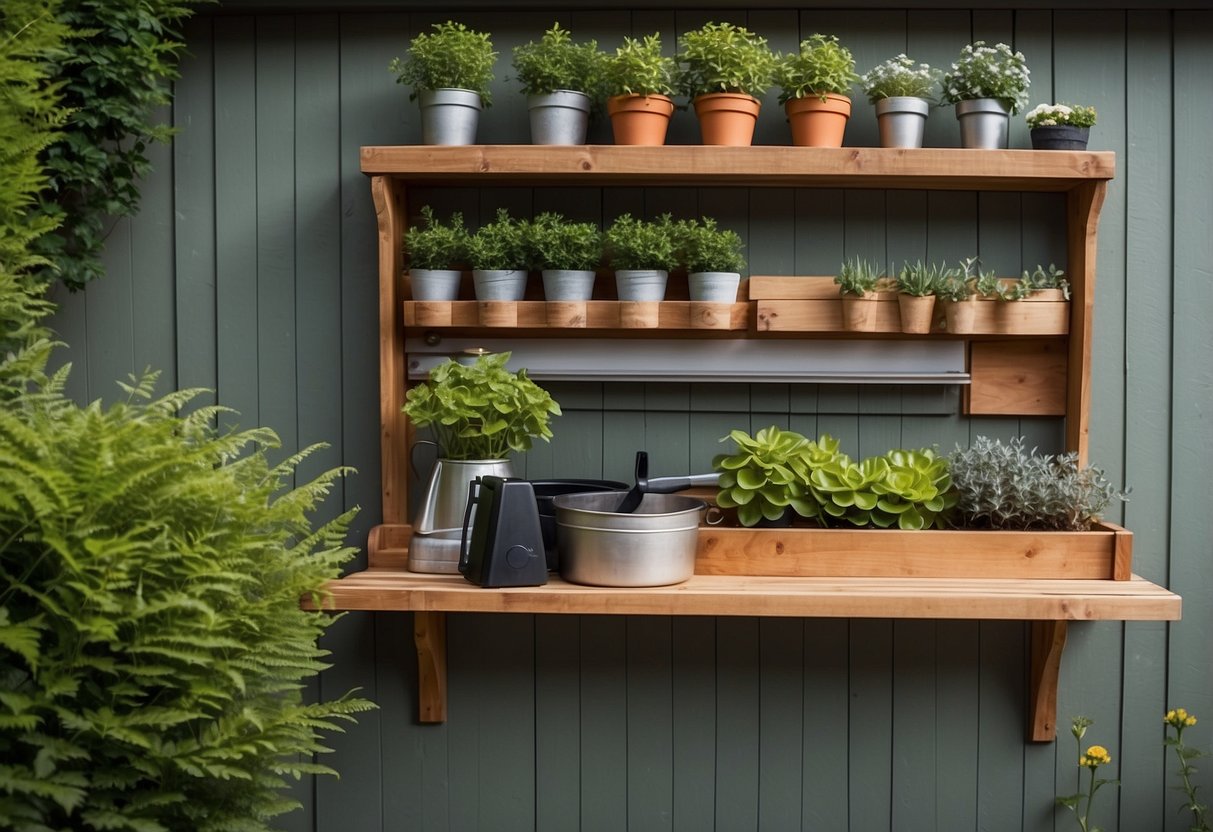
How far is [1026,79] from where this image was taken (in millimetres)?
2379

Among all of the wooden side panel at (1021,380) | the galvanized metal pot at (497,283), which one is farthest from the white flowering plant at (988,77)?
the galvanized metal pot at (497,283)

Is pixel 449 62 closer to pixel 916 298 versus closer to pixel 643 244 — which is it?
pixel 643 244

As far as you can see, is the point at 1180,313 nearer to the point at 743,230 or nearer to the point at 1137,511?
the point at 1137,511

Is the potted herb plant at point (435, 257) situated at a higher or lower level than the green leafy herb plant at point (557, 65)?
lower

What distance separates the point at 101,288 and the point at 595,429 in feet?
4.09

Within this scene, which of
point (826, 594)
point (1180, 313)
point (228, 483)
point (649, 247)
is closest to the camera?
point (228, 483)

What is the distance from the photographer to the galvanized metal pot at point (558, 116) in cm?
237

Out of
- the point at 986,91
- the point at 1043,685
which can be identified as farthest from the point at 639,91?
the point at 1043,685

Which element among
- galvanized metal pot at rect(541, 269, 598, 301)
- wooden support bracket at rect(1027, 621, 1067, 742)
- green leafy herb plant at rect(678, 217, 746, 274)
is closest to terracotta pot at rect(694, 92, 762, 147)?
green leafy herb plant at rect(678, 217, 746, 274)

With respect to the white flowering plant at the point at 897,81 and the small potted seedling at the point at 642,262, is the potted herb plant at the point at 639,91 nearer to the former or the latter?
the small potted seedling at the point at 642,262

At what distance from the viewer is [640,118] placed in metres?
2.36

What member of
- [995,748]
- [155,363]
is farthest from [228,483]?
[995,748]

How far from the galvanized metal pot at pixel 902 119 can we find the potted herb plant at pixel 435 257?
0.96 meters

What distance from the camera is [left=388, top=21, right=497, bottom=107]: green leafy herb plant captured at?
2.34m
